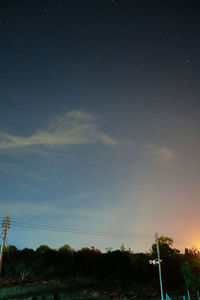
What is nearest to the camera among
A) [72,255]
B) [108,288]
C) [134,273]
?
[108,288]

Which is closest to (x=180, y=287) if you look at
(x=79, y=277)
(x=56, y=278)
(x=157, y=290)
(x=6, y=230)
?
(x=157, y=290)

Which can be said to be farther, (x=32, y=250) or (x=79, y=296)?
(x=32, y=250)

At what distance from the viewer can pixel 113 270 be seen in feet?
223

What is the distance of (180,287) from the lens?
62156mm

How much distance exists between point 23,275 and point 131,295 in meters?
33.7

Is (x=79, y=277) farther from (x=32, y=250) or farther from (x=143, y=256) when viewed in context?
(x=32, y=250)

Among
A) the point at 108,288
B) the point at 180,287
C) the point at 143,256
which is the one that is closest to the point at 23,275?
the point at 108,288

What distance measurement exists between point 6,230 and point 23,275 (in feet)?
152

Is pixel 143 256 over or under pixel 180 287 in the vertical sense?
over

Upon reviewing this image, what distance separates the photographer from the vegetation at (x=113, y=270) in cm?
6045

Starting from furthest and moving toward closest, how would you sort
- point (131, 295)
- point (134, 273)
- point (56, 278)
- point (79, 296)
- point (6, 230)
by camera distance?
point (56, 278) < point (134, 273) < point (131, 295) < point (79, 296) < point (6, 230)

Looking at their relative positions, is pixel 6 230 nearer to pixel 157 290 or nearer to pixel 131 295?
pixel 131 295

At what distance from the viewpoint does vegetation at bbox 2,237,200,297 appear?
6045 centimetres

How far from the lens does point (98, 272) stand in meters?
69.2
